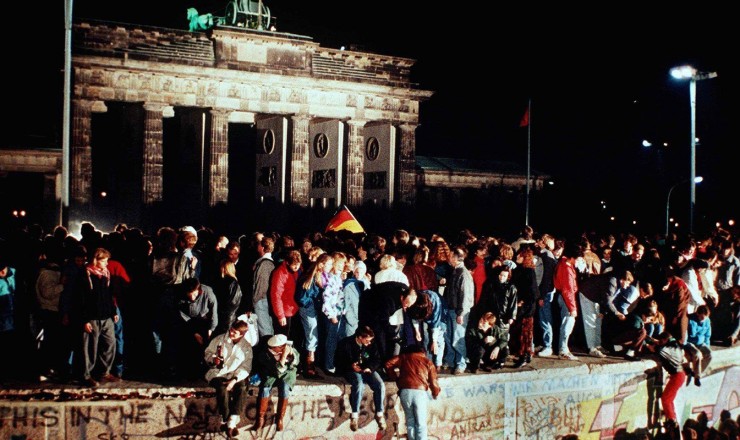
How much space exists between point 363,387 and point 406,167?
106 ft

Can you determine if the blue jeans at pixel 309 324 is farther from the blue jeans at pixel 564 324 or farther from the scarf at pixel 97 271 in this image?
the blue jeans at pixel 564 324

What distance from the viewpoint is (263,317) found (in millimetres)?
13492

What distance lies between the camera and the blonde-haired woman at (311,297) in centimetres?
1311

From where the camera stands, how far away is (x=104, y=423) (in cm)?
1175

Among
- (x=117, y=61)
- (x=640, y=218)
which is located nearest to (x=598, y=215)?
(x=640, y=218)

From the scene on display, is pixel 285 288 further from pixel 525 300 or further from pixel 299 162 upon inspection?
pixel 299 162

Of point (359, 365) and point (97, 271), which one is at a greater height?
point (97, 271)

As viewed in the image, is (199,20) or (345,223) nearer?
(345,223)

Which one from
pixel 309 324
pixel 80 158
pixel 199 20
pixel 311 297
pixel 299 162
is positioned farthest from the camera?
pixel 199 20

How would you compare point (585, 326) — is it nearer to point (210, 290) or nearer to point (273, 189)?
point (210, 290)

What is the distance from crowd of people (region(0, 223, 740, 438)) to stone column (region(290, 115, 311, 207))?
25.8 m

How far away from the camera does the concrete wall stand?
38.3ft

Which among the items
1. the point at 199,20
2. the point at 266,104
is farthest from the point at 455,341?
→ the point at 199,20

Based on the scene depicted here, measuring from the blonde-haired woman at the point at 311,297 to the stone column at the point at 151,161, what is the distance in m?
25.2
